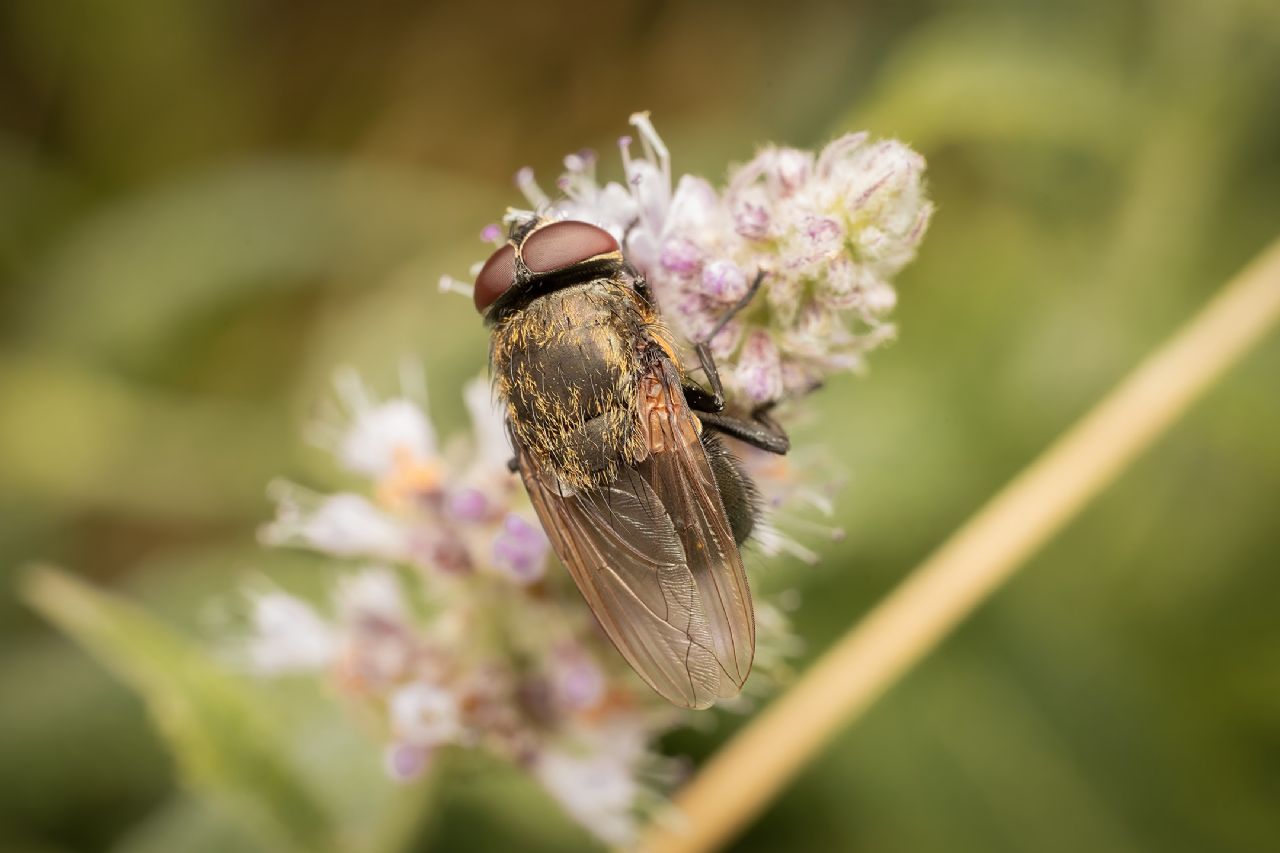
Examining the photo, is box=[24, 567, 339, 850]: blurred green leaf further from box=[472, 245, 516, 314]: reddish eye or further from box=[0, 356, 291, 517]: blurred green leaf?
box=[0, 356, 291, 517]: blurred green leaf

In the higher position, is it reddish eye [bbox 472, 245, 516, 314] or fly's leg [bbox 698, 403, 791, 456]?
reddish eye [bbox 472, 245, 516, 314]

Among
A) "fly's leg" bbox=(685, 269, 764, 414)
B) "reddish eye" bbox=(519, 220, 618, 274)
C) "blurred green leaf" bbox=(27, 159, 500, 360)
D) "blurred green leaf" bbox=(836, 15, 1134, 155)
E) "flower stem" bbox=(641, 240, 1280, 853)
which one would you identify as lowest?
"flower stem" bbox=(641, 240, 1280, 853)

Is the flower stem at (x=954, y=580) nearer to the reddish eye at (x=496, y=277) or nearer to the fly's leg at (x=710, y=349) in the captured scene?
the fly's leg at (x=710, y=349)

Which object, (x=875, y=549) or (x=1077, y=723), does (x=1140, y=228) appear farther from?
(x=1077, y=723)

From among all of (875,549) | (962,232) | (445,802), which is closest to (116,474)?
(445,802)

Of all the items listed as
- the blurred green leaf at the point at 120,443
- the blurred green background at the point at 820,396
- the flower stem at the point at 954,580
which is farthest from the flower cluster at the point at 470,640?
the blurred green leaf at the point at 120,443

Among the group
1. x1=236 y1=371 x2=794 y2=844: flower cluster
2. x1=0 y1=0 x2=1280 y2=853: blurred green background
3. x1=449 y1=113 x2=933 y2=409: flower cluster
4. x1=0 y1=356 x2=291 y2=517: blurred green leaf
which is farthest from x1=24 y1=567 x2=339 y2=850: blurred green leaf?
x1=0 y1=356 x2=291 y2=517: blurred green leaf

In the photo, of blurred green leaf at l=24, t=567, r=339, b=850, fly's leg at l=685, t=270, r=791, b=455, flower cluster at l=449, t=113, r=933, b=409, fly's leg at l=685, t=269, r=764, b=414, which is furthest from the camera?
blurred green leaf at l=24, t=567, r=339, b=850

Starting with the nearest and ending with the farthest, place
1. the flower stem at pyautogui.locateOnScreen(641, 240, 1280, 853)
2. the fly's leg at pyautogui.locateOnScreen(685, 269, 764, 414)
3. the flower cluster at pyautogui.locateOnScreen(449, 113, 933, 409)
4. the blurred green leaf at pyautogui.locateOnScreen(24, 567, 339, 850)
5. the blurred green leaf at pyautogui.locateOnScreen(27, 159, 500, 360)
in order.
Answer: the flower cluster at pyautogui.locateOnScreen(449, 113, 933, 409) → the fly's leg at pyautogui.locateOnScreen(685, 269, 764, 414) → the blurred green leaf at pyautogui.locateOnScreen(24, 567, 339, 850) → the flower stem at pyautogui.locateOnScreen(641, 240, 1280, 853) → the blurred green leaf at pyautogui.locateOnScreen(27, 159, 500, 360)
